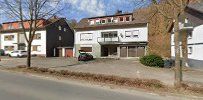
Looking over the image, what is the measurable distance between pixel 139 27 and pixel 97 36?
9.34 m

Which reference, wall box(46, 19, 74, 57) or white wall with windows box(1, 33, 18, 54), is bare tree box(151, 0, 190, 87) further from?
white wall with windows box(1, 33, 18, 54)

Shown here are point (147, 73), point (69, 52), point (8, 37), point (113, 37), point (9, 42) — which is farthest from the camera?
point (8, 37)

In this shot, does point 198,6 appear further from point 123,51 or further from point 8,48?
point 8,48

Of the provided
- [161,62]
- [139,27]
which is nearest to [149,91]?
[161,62]

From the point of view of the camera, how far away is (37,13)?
2978cm

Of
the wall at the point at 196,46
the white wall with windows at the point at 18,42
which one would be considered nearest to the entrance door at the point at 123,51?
the white wall with windows at the point at 18,42

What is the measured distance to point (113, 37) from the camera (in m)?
60.9

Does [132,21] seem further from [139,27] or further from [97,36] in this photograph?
[97,36]

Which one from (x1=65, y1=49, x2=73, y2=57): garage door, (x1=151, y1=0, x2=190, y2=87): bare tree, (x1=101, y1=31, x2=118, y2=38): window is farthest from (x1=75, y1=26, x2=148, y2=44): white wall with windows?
(x1=151, y1=0, x2=190, y2=87): bare tree

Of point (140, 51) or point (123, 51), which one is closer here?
point (140, 51)

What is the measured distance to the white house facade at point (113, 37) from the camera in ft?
190

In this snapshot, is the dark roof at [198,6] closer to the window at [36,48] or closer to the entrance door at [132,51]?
the entrance door at [132,51]

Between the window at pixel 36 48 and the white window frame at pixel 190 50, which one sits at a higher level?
the window at pixel 36 48

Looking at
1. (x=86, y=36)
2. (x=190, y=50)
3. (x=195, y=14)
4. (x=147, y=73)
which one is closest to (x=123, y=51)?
(x=86, y=36)
